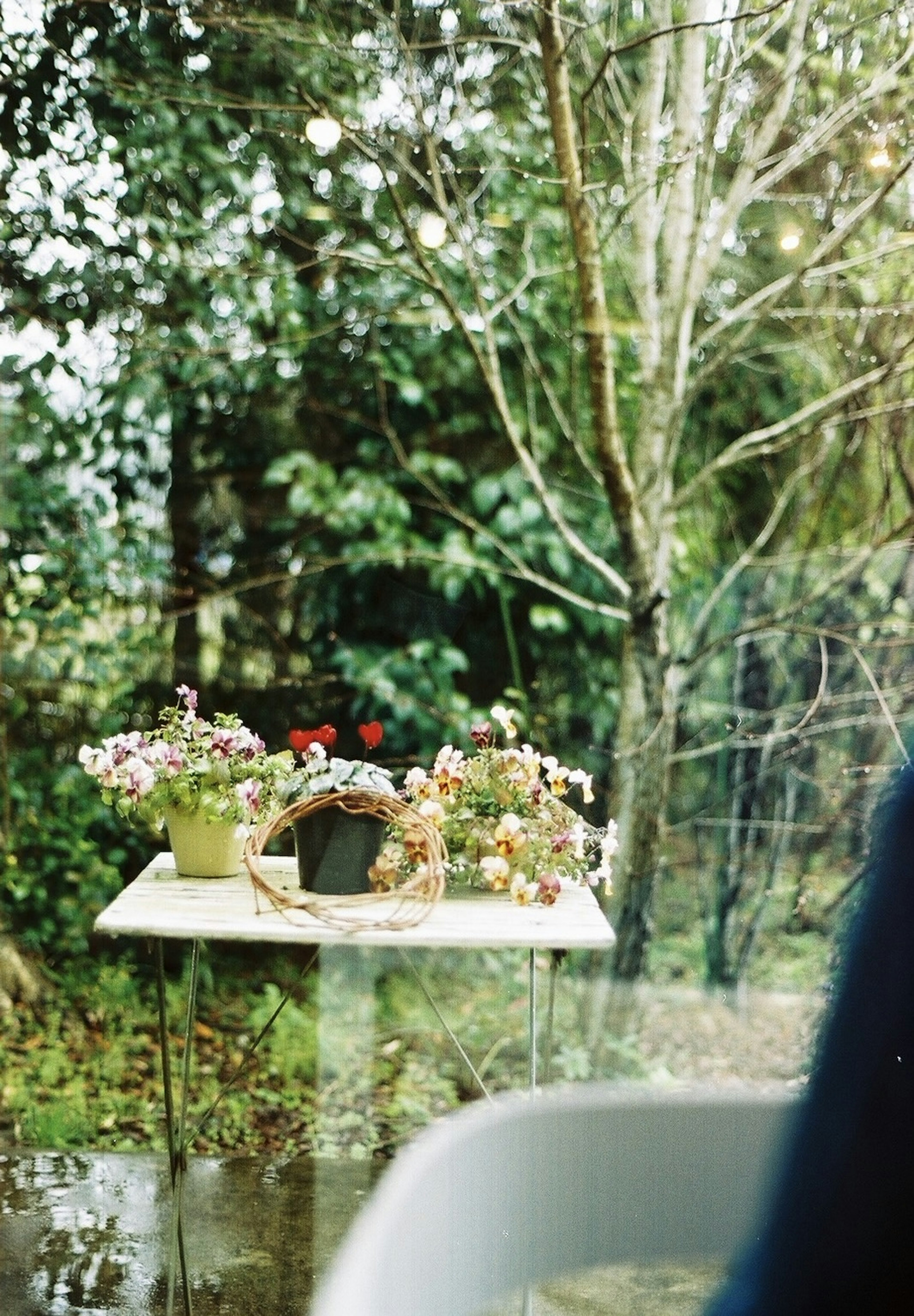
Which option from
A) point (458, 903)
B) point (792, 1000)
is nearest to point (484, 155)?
point (458, 903)

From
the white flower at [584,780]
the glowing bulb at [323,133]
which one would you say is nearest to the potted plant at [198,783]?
the white flower at [584,780]

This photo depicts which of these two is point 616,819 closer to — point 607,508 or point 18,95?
point 607,508


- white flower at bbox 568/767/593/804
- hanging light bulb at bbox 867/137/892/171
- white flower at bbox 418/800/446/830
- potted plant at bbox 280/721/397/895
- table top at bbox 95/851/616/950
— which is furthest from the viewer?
hanging light bulb at bbox 867/137/892/171

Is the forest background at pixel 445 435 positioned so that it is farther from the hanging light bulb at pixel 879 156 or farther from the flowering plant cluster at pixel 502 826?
the flowering plant cluster at pixel 502 826

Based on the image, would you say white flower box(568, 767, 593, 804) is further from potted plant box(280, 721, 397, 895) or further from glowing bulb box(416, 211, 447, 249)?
glowing bulb box(416, 211, 447, 249)

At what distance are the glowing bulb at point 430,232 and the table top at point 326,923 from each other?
61.7 inches

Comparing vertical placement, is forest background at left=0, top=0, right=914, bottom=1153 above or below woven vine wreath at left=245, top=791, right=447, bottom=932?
above

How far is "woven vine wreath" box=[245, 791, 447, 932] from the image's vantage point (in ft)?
5.64

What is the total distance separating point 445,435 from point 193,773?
1.29 meters

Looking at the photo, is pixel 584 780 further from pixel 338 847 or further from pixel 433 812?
pixel 338 847

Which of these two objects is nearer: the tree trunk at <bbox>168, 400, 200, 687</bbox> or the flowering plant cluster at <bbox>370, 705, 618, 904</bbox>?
the flowering plant cluster at <bbox>370, 705, 618, 904</bbox>

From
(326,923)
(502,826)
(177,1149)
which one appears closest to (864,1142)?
(326,923)

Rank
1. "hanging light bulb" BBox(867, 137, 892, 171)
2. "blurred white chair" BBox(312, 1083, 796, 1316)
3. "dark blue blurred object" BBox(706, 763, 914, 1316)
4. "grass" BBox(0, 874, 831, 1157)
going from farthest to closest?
"grass" BBox(0, 874, 831, 1157)
"hanging light bulb" BBox(867, 137, 892, 171)
"blurred white chair" BBox(312, 1083, 796, 1316)
"dark blue blurred object" BBox(706, 763, 914, 1316)

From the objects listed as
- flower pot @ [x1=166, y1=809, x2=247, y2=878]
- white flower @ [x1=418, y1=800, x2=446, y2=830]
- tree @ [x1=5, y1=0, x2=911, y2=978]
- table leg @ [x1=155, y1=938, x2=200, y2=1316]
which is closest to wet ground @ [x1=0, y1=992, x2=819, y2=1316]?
table leg @ [x1=155, y1=938, x2=200, y2=1316]
